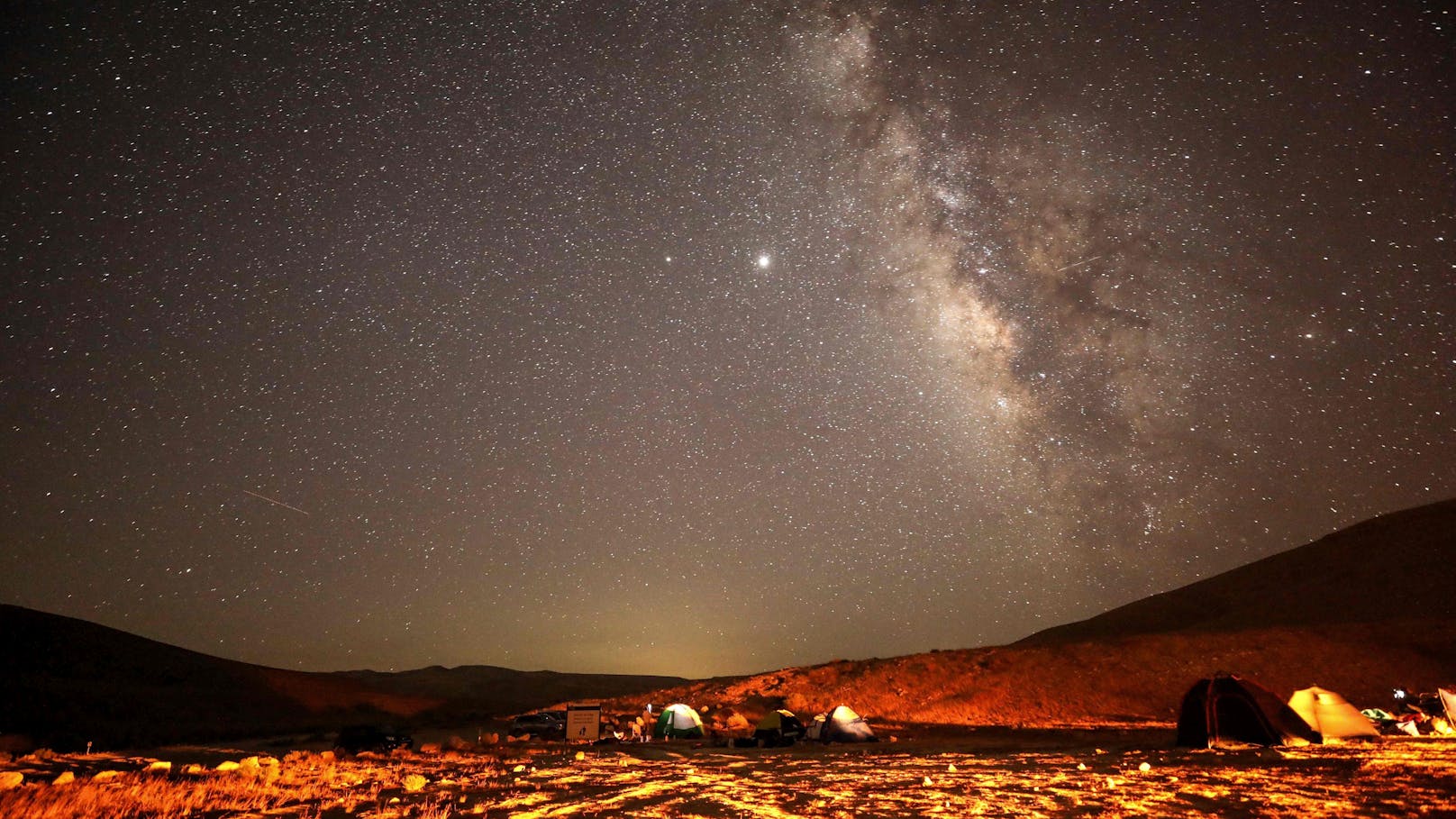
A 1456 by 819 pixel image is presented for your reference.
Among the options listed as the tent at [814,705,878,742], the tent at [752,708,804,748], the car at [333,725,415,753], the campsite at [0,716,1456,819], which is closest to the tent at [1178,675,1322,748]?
the campsite at [0,716,1456,819]

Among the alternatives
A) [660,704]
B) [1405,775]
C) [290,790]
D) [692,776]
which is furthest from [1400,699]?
[290,790]

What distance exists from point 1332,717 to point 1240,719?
3788 mm

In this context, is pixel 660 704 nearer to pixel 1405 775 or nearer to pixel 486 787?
pixel 486 787

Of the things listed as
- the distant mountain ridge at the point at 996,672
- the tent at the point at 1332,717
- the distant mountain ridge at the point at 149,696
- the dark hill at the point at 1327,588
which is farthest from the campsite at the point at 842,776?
the dark hill at the point at 1327,588

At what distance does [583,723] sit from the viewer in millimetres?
31438

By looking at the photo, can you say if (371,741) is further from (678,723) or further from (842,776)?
(842,776)

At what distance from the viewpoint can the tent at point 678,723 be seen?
32250 millimetres

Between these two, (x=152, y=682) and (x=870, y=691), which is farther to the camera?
(x=152, y=682)

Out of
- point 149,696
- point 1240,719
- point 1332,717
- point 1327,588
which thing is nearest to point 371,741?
point 1240,719

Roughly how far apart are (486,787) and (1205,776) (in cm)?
1364

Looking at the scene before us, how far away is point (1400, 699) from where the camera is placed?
30.9 m

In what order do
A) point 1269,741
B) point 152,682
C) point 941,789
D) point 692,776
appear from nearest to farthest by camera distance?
1. point 941,789
2. point 692,776
3. point 1269,741
4. point 152,682

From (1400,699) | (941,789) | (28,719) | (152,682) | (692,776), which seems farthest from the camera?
(152,682)

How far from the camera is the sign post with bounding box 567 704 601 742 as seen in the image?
3109 centimetres
